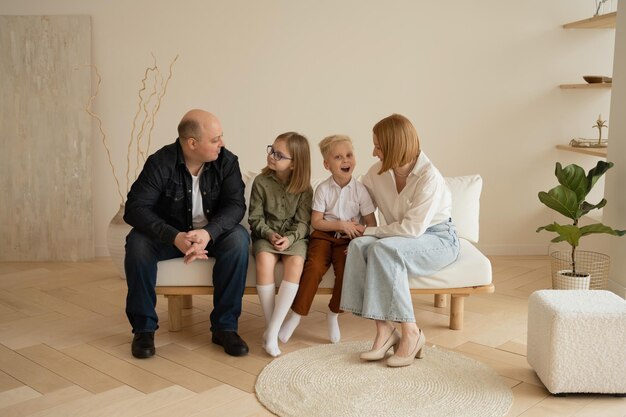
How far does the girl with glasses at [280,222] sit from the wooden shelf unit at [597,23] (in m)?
2.00

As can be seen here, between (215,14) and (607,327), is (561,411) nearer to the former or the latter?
(607,327)

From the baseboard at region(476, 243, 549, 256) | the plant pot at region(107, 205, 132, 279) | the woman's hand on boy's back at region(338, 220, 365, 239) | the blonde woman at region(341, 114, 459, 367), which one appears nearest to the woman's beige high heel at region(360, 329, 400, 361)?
the blonde woman at region(341, 114, 459, 367)

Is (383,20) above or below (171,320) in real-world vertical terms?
above

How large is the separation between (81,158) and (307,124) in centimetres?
140

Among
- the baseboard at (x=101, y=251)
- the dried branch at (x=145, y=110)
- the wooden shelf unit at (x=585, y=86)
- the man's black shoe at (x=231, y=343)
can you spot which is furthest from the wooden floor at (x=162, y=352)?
the wooden shelf unit at (x=585, y=86)

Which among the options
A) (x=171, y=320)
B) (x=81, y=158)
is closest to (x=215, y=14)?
(x=81, y=158)

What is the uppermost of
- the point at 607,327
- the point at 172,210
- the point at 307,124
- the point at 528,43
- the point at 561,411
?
the point at 528,43

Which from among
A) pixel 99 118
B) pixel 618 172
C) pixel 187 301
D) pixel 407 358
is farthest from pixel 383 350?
pixel 99 118

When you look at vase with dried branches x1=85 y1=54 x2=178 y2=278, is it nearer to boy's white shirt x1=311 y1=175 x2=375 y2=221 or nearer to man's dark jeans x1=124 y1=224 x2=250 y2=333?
man's dark jeans x1=124 y1=224 x2=250 y2=333

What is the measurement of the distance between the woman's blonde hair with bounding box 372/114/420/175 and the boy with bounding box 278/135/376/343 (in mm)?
226

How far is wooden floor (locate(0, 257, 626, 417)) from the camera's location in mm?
2656

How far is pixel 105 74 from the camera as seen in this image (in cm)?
484

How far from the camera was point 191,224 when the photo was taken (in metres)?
3.32

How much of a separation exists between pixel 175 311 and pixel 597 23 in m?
2.90
